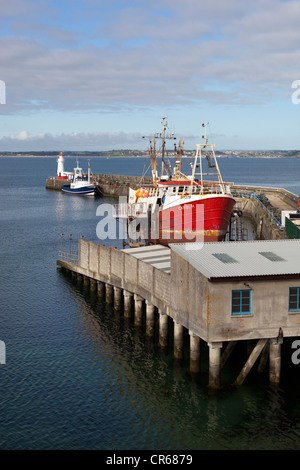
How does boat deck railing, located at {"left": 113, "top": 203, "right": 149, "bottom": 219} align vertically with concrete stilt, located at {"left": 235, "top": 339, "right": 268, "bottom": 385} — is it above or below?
above

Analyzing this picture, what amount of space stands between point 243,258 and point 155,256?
14.7m

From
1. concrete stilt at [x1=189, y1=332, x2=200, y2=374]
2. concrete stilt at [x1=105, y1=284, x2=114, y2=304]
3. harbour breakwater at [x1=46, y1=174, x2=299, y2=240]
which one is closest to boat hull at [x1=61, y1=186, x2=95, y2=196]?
harbour breakwater at [x1=46, y1=174, x2=299, y2=240]

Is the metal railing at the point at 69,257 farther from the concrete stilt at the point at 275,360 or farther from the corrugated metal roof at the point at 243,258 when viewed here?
the concrete stilt at the point at 275,360

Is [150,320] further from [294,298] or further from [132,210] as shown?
[132,210]

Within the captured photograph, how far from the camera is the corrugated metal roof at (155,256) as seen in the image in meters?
41.5

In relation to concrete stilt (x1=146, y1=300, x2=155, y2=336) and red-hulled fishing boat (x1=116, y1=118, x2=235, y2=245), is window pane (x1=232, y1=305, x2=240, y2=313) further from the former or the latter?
red-hulled fishing boat (x1=116, y1=118, x2=235, y2=245)

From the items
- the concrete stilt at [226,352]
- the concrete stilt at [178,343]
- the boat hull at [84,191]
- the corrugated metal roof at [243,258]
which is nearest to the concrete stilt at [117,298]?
the concrete stilt at [178,343]

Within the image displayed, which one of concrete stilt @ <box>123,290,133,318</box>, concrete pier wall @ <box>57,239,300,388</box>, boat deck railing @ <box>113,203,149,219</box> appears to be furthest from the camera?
boat deck railing @ <box>113,203,149,219</box>

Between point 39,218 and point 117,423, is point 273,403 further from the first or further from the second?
point 39,218

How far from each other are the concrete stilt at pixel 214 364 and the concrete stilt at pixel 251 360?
1.40m

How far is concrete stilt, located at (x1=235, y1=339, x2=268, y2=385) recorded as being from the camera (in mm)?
30003

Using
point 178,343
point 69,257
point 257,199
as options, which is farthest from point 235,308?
point 257,199

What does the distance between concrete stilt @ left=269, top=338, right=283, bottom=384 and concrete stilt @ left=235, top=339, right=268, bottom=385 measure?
0.51 m
